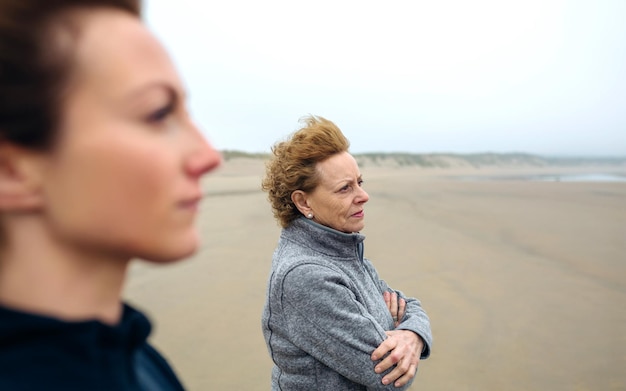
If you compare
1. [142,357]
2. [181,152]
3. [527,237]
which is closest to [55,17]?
[181,152]

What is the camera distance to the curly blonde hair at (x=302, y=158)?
2.07 m

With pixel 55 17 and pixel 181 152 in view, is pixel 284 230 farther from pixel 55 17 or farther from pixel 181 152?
pixel 55 17

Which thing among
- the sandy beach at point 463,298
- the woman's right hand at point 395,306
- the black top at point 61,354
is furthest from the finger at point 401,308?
the sandy beach at point 463,298

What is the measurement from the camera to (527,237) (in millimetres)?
9211

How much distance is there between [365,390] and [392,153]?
7251 centimetres

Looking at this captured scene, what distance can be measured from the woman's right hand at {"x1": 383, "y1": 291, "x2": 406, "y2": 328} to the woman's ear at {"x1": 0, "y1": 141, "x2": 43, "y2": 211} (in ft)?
5.80

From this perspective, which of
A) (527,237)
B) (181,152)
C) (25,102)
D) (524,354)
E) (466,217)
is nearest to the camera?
(25,102)

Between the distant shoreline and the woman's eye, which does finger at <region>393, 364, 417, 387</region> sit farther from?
the distant shoreline

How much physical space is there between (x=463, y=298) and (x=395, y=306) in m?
4.19

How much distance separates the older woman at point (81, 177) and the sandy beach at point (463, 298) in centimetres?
360

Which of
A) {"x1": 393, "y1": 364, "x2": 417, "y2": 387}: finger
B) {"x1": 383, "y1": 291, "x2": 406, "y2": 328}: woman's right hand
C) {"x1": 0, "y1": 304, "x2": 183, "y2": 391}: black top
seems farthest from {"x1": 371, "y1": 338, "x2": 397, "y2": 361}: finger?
{"x1": 0, "y1": 304, "x2": 183, "y2": 391}: black top

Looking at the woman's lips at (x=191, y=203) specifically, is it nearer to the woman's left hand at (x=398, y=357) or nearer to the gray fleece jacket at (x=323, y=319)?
the gray fleece jacket at (x=323, y=319)

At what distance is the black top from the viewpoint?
1.77 feet

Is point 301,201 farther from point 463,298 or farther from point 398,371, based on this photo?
point 463,298
